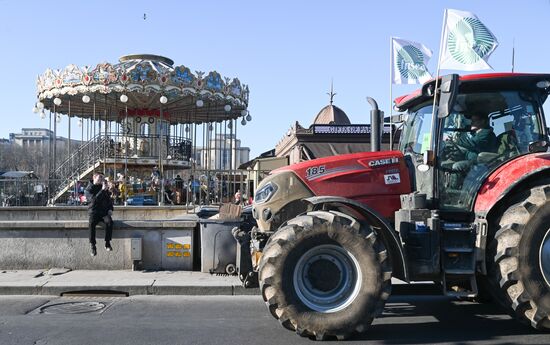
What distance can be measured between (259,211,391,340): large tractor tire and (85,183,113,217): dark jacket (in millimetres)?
5390

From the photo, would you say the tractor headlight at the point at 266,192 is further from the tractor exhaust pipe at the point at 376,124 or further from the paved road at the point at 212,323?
the tractor exhaust pipe at the point at 376,124

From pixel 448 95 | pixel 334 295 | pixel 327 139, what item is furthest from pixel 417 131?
pixel 327 139

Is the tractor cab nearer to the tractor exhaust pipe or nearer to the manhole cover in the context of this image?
the tractor exhaust pipe

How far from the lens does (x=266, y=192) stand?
6.18 metres

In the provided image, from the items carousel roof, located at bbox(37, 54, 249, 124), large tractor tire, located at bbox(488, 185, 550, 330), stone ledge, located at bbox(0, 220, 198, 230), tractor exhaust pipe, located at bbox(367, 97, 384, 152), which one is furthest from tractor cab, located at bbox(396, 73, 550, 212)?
carousel roof, located at bbox(37, 54, 249, 124)

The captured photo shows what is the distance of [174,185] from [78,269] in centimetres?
1035

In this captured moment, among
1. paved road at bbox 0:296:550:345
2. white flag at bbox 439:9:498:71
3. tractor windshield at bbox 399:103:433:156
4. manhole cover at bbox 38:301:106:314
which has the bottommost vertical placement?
manhole cover at bbox 38:301:106:314

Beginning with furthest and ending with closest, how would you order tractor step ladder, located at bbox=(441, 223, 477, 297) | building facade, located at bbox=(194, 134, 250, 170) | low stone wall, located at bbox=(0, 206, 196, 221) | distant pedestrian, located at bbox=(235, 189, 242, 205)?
building facade, located at bbox=(194, 134, 250, 170), low stone wall, located at bbox=(0, 206, 196, 221), distant pedestrian, located at bbox=(235, 189, 242, 205), tractor step ladder, located at bbox=(441, 223, 477, 297)

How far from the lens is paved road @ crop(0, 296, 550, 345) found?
565 cm

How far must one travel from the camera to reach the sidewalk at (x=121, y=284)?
8.33 meters

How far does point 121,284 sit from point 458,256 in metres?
5.34

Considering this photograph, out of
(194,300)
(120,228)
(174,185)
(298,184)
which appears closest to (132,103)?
(174,185)

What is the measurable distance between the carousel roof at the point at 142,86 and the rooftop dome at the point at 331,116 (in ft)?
30.8

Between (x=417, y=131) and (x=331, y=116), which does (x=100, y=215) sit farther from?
(x=331, y=116)
